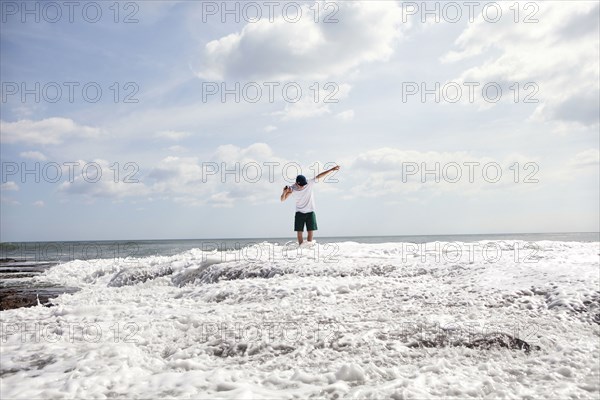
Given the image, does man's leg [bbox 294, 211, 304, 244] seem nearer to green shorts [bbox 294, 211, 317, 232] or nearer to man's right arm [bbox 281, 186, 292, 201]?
green shorts [bbox 294, 211, 317, 232]

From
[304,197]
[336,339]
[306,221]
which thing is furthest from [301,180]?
[336,339]

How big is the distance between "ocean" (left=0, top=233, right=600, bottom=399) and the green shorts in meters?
4.23

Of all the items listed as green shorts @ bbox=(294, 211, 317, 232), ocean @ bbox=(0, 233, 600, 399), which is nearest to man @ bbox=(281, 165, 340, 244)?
green shorts @ bbox=(294, 211, 317, 232)

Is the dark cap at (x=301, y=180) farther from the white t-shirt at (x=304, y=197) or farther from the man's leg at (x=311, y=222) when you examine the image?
the man's leg at (x=311, y=222)

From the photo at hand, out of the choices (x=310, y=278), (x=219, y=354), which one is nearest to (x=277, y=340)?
(x=219, y=354)

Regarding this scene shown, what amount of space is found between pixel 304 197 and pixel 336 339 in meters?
7.96

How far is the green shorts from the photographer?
Result: 40.3 feet

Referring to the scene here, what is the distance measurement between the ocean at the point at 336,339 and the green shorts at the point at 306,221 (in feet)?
13.9

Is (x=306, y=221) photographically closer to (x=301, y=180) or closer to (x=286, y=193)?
(x=286, y=193)

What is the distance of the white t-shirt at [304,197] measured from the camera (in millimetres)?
12195

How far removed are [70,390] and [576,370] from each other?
13.9 ft

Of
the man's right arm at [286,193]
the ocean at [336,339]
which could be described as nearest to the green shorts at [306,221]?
the man's right arm at [286,193]

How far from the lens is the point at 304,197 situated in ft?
40.2

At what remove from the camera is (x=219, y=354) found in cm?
423
